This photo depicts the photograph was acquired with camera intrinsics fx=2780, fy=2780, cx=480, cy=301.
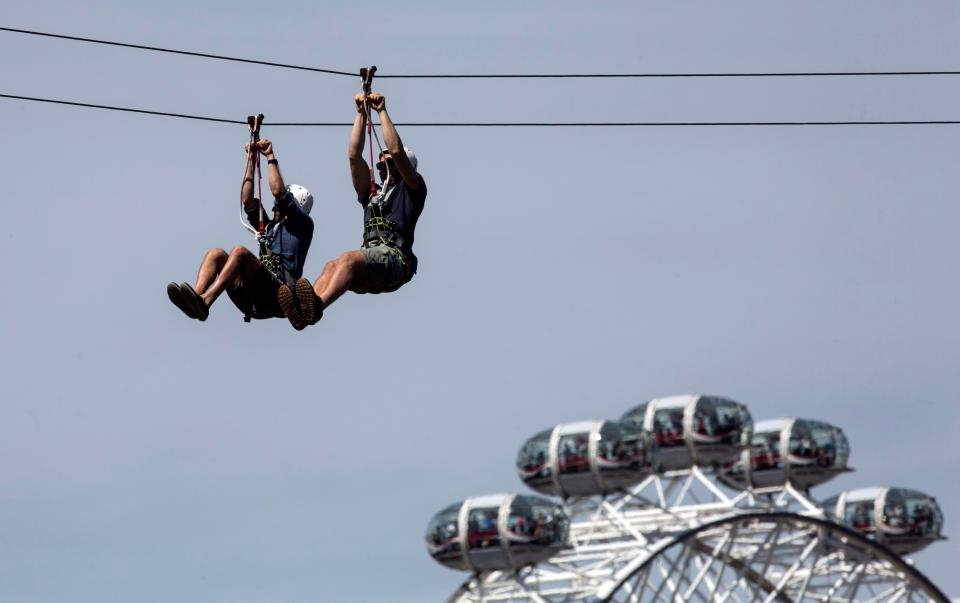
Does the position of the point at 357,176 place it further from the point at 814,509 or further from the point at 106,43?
the point at 814,509

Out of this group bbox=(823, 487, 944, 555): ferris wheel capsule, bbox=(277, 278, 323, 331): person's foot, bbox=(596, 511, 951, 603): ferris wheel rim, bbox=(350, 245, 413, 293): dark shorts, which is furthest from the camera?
bbox=(823, 487, 944, 555): ferris wheel capsule

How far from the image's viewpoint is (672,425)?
159ft

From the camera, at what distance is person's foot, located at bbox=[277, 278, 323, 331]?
31594 mm

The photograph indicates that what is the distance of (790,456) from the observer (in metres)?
50.6

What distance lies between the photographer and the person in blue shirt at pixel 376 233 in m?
31.7

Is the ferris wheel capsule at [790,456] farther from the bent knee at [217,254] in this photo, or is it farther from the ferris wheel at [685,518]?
the bent knee at [217,254]

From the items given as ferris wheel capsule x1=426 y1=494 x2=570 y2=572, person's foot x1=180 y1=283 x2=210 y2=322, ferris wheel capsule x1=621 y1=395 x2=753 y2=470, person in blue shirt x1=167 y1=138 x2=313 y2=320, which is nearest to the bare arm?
person in blue shirt x1=167 y1=138 x2=313 y2=320

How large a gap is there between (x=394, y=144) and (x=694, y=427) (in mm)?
17072

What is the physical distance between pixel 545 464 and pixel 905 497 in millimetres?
8271

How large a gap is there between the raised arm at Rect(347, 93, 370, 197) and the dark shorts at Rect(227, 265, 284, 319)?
5.95 ft

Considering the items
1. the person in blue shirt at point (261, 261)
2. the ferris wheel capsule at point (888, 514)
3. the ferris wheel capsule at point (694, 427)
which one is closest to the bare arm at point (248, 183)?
the person in blue shirt at point (261, 261)

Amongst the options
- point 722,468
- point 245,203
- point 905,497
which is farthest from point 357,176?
point 905,497

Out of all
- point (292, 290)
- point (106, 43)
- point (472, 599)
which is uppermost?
point (106, 43)

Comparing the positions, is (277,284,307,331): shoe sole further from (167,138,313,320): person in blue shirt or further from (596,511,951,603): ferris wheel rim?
(596,511,951,603): ferris wheel rim
